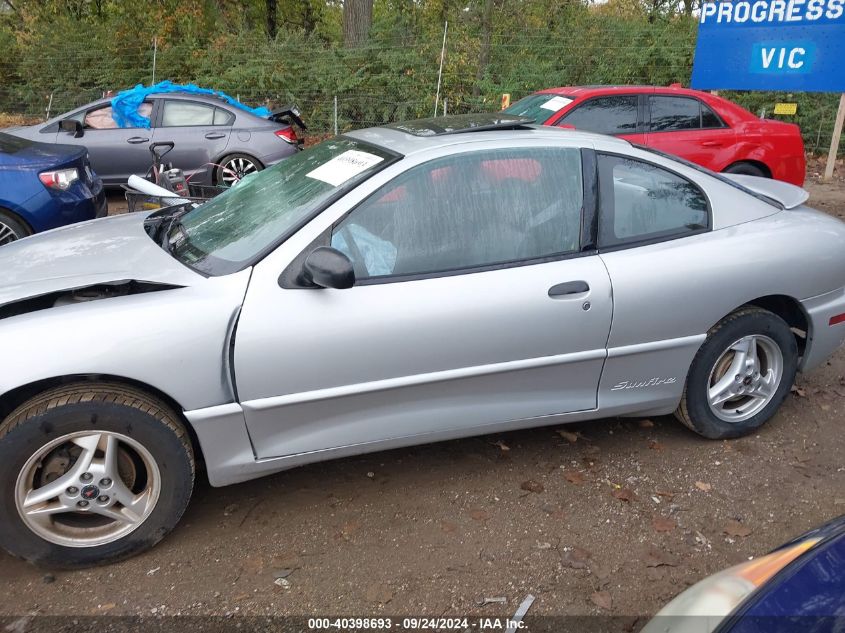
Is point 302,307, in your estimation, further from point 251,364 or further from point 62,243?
point 62,243

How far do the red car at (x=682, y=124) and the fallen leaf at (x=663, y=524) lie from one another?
5152 mm

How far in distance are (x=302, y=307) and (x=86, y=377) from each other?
83 centimetres

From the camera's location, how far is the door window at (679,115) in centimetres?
796

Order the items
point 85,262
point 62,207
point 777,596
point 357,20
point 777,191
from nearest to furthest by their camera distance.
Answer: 1. point 777,596
2. point 85,262
3. point 777,191
4. point 62,207
5. point 357,20

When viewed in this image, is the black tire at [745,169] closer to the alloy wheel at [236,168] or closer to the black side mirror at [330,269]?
the alloy wheel at [236,168]

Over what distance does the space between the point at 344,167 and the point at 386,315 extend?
801mm

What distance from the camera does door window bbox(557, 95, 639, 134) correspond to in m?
7.69

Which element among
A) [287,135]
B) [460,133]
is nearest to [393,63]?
[287,135]

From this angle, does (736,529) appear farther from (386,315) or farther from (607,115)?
(607,115)

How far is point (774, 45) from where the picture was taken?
38.0 feet

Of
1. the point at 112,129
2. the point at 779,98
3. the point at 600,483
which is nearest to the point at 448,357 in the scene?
the point at 600,483

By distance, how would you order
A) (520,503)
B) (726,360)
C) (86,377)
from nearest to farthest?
(86,377)
(520,503)
(726,360)

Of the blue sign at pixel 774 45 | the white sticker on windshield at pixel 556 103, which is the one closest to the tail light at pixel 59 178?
the white sticker on windshield at pixel 556 103

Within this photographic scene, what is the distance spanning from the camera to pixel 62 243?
11.5ft
